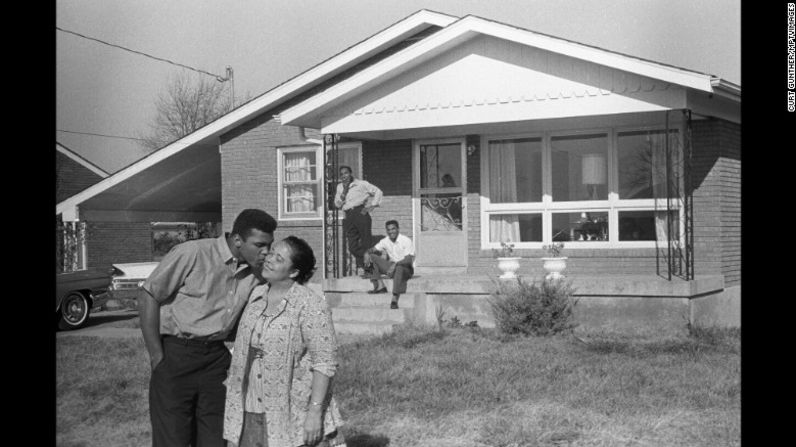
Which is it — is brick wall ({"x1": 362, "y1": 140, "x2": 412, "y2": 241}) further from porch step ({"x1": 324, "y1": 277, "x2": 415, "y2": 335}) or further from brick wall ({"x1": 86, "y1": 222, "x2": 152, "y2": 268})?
brick wall ({"x1": 86, "y1": 222, "x2": 152, "y2": 268})

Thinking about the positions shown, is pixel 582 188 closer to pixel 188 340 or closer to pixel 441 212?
pixel 441 212

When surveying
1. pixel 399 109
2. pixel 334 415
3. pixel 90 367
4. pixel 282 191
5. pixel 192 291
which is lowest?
pixel 90 367

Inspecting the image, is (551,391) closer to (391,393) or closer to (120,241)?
(391,393)

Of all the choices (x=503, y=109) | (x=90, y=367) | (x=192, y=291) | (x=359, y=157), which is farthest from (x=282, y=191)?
(x=192, y=291)

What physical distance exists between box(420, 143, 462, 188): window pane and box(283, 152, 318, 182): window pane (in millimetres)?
2367

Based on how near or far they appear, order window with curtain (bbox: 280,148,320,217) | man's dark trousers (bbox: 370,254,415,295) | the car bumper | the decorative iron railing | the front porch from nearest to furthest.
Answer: the front porch → the decorative iron railing → man's dark trousers (bbox: 370,254,415,295) → the car bumper → window with curtain (bbox: 280,148,320,217)

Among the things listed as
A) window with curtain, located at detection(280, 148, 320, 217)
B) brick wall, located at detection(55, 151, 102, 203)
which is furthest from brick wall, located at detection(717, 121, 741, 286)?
brick wall, located at detection(55, 151, 102, 203)

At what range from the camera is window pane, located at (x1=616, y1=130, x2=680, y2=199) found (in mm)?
13922

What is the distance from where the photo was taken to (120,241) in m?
31.8

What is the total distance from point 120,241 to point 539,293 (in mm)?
23151

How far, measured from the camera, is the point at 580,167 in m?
14.4

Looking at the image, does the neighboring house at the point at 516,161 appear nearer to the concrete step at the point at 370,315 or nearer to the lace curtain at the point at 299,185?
the lace curtain at the point at 299,185

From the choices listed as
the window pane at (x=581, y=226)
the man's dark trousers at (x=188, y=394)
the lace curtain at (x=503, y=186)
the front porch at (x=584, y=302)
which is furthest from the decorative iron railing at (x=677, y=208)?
the man's dark trousers at (x=188, y=394)

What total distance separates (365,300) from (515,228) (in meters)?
2.93
